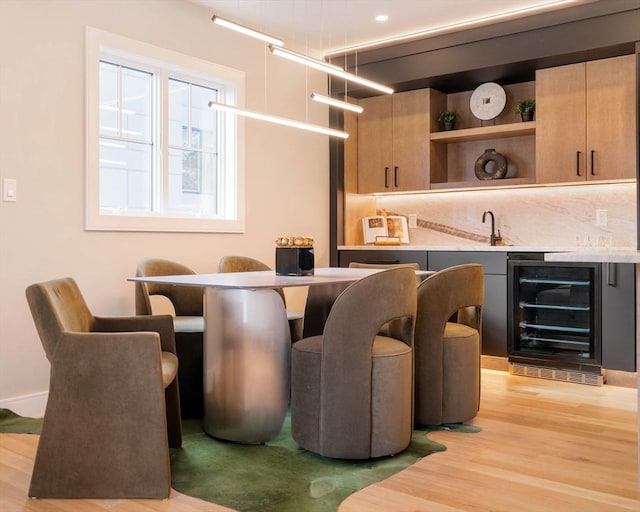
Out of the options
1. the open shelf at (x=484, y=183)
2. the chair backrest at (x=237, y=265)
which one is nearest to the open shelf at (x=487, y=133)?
the open shelf at (x=484, y=183)

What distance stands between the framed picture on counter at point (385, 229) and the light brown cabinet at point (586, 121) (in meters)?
1.42

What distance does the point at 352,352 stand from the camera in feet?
9.14

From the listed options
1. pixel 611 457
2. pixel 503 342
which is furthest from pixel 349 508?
pixel 503 342

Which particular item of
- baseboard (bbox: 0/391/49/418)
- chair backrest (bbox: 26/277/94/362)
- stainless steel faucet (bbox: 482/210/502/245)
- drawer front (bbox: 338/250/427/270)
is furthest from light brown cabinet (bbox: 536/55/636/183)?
baseboard (bbox: 0/391/49/418)

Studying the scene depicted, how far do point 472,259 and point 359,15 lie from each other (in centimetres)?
209

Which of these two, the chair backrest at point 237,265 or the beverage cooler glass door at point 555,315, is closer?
the chair backrest at point 237,265

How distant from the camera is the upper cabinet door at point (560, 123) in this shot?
15.6 feet

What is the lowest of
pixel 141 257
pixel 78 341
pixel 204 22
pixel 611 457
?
pixel 611 457

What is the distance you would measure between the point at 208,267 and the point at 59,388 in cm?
243

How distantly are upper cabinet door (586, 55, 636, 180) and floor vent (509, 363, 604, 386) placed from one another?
1.45 metres

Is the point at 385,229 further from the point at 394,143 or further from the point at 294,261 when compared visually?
the point at 294,261

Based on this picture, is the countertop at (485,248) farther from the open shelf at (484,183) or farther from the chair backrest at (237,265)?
the chair backrest at (237,265)

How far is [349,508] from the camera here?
7.55ft

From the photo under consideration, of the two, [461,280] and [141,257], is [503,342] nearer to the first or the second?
[461,280]
